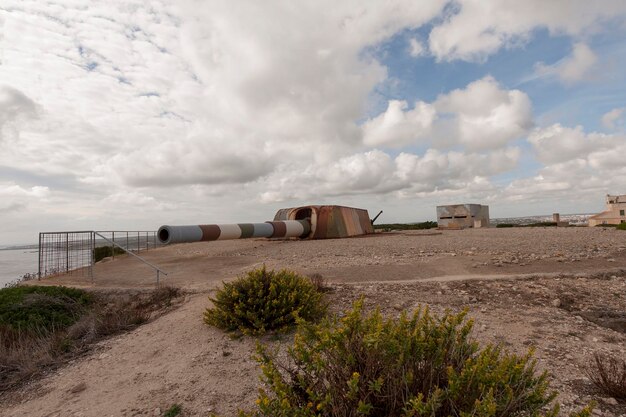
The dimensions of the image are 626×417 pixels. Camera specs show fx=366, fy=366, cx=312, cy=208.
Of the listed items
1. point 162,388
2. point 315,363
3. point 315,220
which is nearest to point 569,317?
point 315,363

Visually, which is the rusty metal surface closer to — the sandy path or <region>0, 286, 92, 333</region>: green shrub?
<region>0, 286, 92, 333</region>: green shrub

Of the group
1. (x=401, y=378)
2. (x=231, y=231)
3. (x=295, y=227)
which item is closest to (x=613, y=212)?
(x=295, y=227)

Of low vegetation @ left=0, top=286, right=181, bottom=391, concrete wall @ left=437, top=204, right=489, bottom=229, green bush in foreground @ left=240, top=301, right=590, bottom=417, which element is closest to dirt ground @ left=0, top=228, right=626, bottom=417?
low vegetation @ left=0, top=286, right=181, bottom=391

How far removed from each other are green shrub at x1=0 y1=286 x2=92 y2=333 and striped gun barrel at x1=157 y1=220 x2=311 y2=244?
254 centimetres

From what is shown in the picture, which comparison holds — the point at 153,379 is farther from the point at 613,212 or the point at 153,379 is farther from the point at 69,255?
the point at 613,212

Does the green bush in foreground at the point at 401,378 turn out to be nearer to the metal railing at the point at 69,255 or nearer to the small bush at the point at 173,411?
the small bush at the point at 173,411

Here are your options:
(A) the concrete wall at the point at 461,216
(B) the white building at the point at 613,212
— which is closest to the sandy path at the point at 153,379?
(A) the concrete wall at the point at 461,216

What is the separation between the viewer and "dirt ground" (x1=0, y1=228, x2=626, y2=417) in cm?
342

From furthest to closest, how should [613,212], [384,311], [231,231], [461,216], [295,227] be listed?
1. [613,212]
2. [461,216]
3. [295,227]
4. [231,231]
5. [384,311]

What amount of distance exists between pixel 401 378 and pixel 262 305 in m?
3.01

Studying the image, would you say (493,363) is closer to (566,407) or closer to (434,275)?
(566,407)

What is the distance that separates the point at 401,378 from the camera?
6.75 feet

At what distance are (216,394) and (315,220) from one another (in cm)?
1455

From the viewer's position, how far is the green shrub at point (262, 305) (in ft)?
15.3
